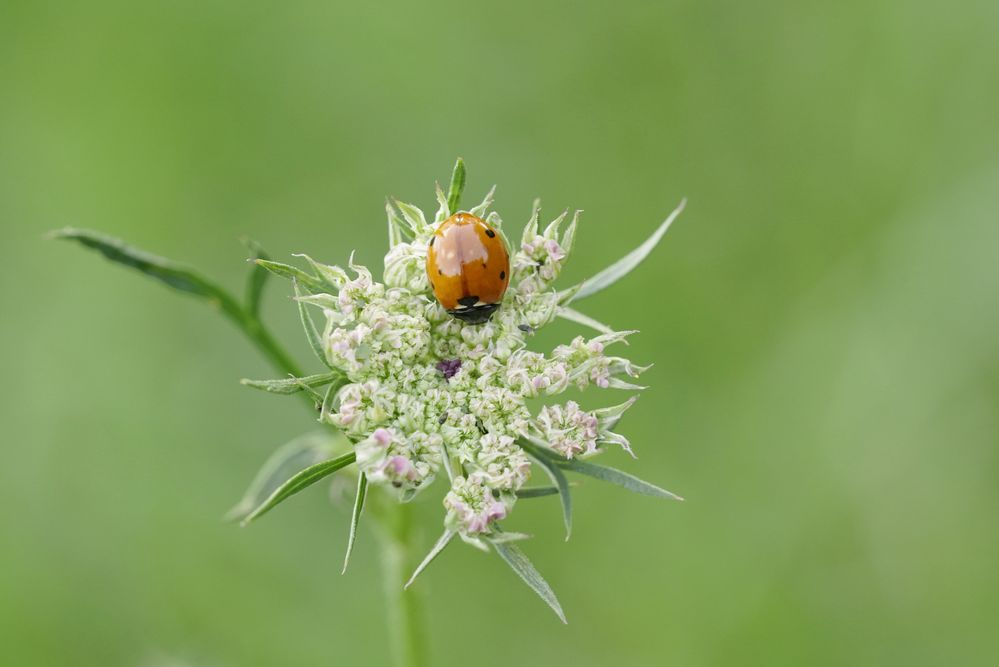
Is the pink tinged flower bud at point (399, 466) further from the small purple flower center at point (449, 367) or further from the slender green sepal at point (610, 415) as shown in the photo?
the slender green sepal at point (610, 415)

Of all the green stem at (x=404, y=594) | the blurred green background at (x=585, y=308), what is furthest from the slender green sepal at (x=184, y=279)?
the blurred green background at (x=585, y=308)

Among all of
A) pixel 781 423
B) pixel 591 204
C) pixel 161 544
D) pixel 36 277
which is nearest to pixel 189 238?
pixel 36 277

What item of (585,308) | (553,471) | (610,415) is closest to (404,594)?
(553,471)

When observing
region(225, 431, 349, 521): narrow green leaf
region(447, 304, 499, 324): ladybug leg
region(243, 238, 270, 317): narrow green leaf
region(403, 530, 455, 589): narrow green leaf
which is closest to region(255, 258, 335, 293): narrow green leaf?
region(447, 304, 499, 324): ladybug leg

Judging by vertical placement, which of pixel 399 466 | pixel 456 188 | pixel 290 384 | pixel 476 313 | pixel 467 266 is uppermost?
pixel 456 188

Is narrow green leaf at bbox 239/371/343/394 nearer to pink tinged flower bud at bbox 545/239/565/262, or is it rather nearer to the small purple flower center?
the small purple flower center

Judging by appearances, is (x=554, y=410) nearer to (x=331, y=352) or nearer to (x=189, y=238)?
(x=331, y=352)

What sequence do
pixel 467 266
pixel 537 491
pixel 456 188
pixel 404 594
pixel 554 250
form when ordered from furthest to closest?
pixel 404 594
pixel 456 188
pixel 554 250
pixel 537 491
pixel 467 266

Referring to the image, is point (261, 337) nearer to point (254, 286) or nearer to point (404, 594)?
point (254, 286)
